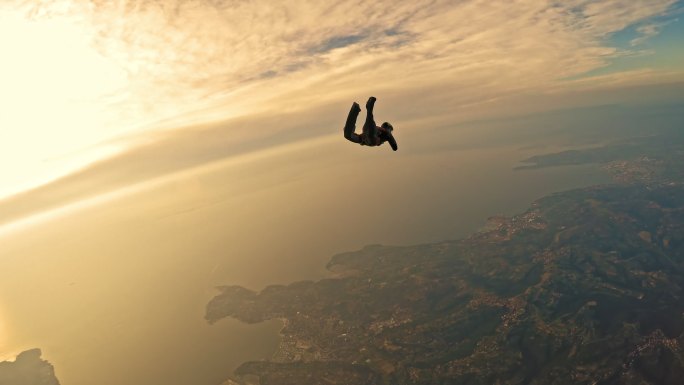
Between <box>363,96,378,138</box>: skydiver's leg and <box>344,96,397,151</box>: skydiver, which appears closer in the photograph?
<box>363,96,378,138</box>: skydiver's leg

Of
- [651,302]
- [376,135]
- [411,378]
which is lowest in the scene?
[651,302]

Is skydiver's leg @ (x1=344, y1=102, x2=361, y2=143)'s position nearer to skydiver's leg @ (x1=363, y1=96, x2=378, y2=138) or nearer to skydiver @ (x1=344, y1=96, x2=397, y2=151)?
skydiver @ (x1=344, y1=96, x2=397, y2=151)

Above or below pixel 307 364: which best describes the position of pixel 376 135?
above

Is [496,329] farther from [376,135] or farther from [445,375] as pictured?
[376,135]

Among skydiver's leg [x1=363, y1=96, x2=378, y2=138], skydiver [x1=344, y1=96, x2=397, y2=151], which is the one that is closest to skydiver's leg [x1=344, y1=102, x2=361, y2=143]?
skydiver [x1=344, y1=96, x2=397, y2=151]

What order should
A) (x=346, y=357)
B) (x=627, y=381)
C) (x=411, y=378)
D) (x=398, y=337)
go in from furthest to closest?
(x=398, y=337), (x=346, y=357), (x=411, y=378), (x=627, y=381)

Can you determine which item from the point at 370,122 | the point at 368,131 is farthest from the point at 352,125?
the point at 370,122

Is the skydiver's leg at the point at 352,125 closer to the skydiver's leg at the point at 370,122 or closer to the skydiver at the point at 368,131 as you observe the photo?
the skydiver at the point at 368,131

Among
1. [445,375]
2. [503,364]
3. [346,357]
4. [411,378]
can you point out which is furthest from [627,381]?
[346,357]
